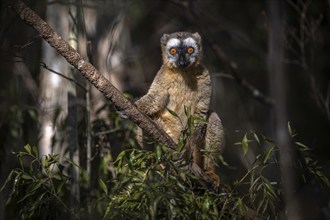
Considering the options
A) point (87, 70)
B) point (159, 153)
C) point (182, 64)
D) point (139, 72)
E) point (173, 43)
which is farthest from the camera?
point (139, 72)

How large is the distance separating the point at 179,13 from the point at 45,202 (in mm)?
9008

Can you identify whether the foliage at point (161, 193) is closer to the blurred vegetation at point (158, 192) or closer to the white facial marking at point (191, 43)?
the blurred vegetation at point (158, 192)

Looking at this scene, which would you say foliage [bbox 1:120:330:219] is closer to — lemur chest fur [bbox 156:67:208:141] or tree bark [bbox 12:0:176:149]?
tree bark [bbox 12:0:176:149]

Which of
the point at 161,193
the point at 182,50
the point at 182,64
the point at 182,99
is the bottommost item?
the point at 161,193

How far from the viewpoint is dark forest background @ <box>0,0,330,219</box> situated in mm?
6660

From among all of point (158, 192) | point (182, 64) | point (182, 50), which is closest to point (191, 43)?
point (182, 50)

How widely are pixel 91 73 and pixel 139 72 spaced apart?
929 centimetres

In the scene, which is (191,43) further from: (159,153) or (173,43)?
(159,153)

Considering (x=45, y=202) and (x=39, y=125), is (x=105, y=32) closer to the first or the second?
(x=39, y=125)

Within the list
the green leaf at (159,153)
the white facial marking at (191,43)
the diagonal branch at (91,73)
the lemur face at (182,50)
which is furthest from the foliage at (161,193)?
the white facial marking at (191,43)

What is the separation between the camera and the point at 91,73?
15.6 feet

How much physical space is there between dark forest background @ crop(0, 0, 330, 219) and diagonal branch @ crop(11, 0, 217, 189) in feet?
1.85

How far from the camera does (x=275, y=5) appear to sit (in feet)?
9.82

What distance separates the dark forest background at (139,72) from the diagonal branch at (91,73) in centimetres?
56
